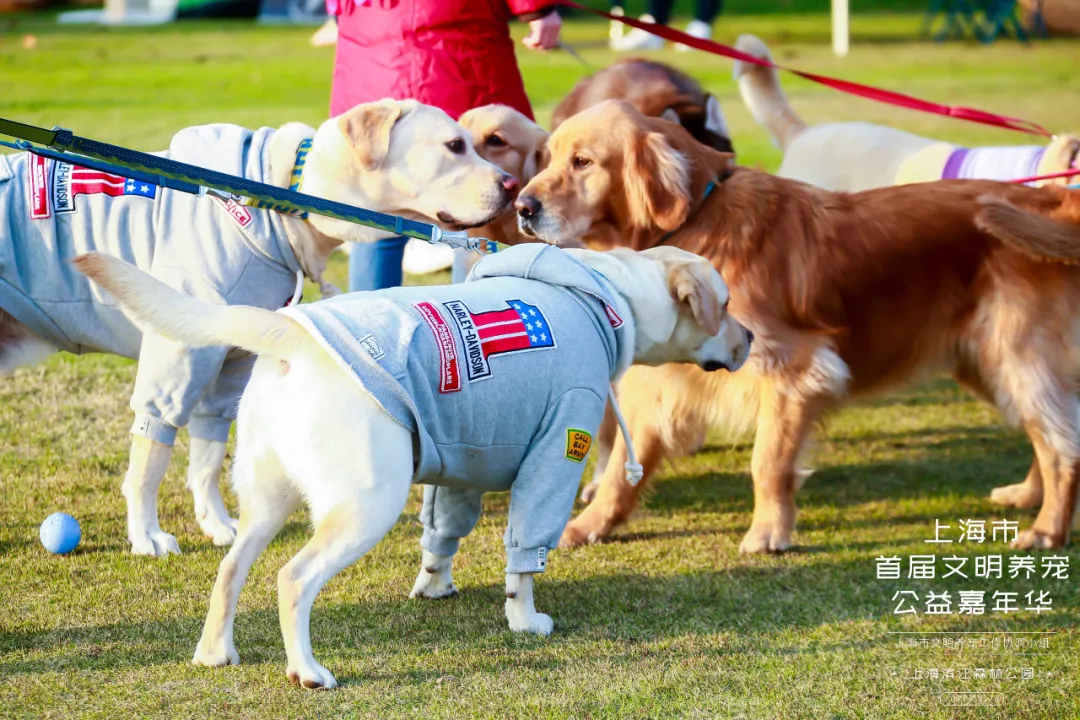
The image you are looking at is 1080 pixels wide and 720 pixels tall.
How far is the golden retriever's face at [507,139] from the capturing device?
14.5 ft

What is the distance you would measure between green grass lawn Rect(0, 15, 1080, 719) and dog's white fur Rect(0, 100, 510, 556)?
0.88ft

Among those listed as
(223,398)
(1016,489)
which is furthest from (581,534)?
(1016,489)

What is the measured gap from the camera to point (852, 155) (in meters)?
5.66

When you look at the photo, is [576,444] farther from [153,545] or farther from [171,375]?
[153,545]

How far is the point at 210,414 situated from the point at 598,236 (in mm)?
1423

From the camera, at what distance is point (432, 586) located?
3.57 metres

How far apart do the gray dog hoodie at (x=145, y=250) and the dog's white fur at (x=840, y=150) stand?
9.36ft

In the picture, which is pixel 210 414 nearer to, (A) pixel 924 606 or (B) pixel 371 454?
(B) pixel 371 454

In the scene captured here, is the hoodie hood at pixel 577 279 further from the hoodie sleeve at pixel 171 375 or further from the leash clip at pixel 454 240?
the hoodie sleeve at pixel 171 375

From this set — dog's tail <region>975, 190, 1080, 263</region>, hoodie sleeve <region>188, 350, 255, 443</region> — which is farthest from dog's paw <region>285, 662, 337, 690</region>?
dog's tail <region>975, 190, 1080, 263</region>

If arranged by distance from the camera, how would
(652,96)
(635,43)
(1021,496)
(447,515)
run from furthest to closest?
(635,43) < (652,96) < (1021,496) < (447,515)

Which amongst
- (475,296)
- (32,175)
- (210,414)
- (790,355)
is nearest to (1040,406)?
(790,355)

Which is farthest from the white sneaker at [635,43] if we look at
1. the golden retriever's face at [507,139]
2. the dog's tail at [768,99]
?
the golden retriever's face at [507,139]

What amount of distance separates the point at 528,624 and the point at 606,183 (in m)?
1.50
